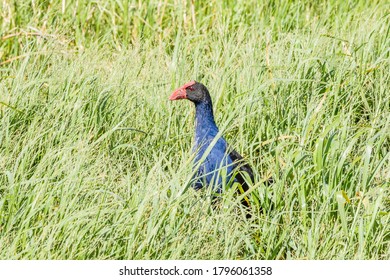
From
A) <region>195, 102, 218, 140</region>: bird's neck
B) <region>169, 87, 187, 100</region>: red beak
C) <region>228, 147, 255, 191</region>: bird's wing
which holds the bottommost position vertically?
<region>228, 147, 255, 191</region>: bird's wing

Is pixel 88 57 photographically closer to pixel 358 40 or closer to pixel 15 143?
pixel 15 143

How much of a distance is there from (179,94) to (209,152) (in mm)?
455

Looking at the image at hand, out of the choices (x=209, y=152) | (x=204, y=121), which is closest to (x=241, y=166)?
(x=209, y=152)

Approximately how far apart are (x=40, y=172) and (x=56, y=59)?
1.27 metres

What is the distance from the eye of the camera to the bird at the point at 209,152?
13.6 ft

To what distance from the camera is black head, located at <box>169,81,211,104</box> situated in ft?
14.8

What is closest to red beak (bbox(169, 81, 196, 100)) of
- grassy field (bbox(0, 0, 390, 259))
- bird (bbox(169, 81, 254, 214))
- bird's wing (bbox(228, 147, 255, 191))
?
bird (bbox(169, 81, 254, 214))

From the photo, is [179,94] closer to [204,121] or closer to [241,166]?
[204,121]

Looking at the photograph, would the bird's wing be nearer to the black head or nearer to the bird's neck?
the bird's neck

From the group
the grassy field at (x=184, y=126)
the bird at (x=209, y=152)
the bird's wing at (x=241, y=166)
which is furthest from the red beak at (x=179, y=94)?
the bird's wing at (x=241, y=166)

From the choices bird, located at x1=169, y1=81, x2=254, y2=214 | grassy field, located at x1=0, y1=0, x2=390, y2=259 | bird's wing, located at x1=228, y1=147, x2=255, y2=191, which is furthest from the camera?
bird's wing, located at x1=228, y1=147, x2=255, y2=191

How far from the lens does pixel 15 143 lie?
427cm

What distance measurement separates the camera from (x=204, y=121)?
447 cm

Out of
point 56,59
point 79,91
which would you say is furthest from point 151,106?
point 56,59
